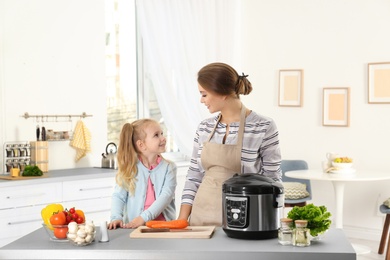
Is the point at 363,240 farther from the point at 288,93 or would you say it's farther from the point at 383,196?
the point at 288,93

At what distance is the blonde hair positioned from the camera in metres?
3.48

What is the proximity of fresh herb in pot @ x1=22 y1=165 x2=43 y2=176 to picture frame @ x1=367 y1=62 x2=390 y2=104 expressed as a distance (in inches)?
130

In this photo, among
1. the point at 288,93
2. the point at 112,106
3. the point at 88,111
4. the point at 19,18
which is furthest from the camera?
the point at 288,93

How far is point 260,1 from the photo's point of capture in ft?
24.2

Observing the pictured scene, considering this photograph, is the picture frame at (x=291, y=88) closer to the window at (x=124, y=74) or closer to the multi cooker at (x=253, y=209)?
the window at (x=124, y=74)

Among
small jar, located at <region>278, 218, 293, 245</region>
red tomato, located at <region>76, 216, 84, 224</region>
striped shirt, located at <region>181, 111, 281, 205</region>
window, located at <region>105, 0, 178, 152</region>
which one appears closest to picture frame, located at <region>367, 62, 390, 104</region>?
window, located at <region>105, 0, 178, 152</region>

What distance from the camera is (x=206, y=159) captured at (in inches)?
133

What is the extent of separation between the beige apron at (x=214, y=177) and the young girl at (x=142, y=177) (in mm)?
196

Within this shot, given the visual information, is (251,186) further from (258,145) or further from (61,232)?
(61,232)

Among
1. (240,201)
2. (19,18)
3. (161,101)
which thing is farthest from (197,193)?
(161,101)

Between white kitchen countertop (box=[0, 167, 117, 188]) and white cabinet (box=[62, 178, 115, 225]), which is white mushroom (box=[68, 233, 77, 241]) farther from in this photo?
white cabinet (box=[62, 178, 115, 225])

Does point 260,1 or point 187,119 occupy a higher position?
point 260,1

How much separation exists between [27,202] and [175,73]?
2.20m

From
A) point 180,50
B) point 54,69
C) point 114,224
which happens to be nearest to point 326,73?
point 180,50
